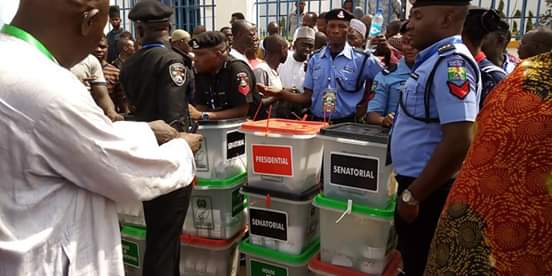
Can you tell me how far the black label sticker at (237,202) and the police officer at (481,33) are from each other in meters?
1.55

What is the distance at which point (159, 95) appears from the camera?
7.63 feet

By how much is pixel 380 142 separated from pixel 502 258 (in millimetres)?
1138

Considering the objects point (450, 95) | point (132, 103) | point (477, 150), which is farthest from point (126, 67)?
point (477, 150)

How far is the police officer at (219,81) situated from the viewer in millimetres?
2900

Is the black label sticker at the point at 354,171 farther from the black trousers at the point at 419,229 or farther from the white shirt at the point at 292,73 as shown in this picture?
the white shirt at the point at 292,73

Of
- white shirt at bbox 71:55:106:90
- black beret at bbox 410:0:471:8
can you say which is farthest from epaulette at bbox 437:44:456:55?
white shirt at bbox 71:55:106:90

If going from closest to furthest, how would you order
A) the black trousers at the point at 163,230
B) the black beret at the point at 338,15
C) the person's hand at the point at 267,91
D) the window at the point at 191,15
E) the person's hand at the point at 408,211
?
the person's hand at the point at 408,211 < the black trousers at the point at 163,230 < the person's hand at the point at 267,91 < the black beret at the point at 338,15 < the window at the point at 191,15

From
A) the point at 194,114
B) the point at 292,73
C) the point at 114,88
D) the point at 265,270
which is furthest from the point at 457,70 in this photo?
the point at 114,88

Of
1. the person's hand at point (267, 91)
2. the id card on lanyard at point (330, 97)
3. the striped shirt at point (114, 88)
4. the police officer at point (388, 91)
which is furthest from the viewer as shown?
the striped shirt at point (114, 88)

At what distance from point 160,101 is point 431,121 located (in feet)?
4.59

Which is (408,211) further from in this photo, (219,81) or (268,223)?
(219,81)

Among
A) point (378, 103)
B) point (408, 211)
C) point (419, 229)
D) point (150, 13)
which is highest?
point (150, 13)

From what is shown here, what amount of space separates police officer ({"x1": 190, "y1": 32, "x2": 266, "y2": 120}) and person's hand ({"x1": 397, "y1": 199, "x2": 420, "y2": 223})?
1.44 meters

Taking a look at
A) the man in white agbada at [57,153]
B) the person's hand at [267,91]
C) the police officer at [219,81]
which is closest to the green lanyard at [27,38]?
the man in white agbada at [57,153]
